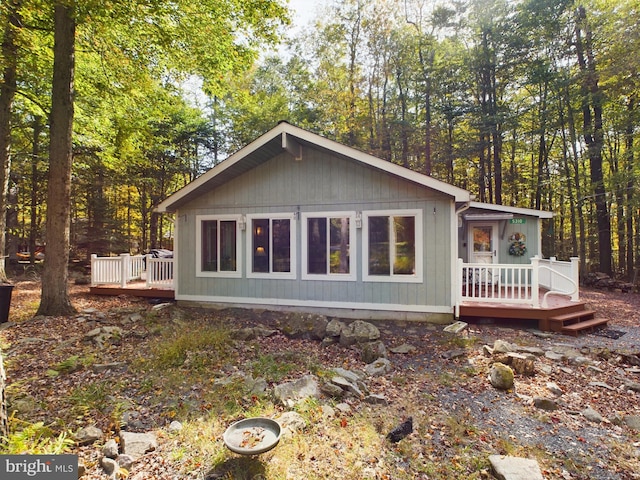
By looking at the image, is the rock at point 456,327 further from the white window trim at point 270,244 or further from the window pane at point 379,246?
the white window trim at point 270,244

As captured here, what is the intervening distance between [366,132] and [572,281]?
13374mm

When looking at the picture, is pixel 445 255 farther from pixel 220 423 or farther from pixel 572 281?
pixel 220 423

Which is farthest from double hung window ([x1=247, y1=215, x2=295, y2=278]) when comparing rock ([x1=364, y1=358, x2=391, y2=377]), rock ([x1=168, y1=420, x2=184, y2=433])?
rock ([x1=168, y1=420, x2=184, y2=433])

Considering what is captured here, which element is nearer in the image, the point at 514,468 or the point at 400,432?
the point at 514,468

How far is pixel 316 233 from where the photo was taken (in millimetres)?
7777

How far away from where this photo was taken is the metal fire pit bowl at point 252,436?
8.56 feet

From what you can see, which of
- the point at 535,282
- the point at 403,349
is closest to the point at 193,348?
the point at 403,349

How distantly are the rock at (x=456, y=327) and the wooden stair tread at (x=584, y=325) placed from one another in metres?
1.82

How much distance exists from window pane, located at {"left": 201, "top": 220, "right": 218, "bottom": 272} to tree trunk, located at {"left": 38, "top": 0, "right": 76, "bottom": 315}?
281 cm

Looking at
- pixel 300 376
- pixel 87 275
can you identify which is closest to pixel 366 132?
pixel 87 275

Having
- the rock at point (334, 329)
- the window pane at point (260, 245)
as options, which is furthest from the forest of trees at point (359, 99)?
the rock at point (334, 329)

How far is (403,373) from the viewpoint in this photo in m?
4.85

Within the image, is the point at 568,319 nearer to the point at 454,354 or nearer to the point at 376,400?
the point at 454,354

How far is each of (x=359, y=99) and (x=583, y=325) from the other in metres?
14.9
